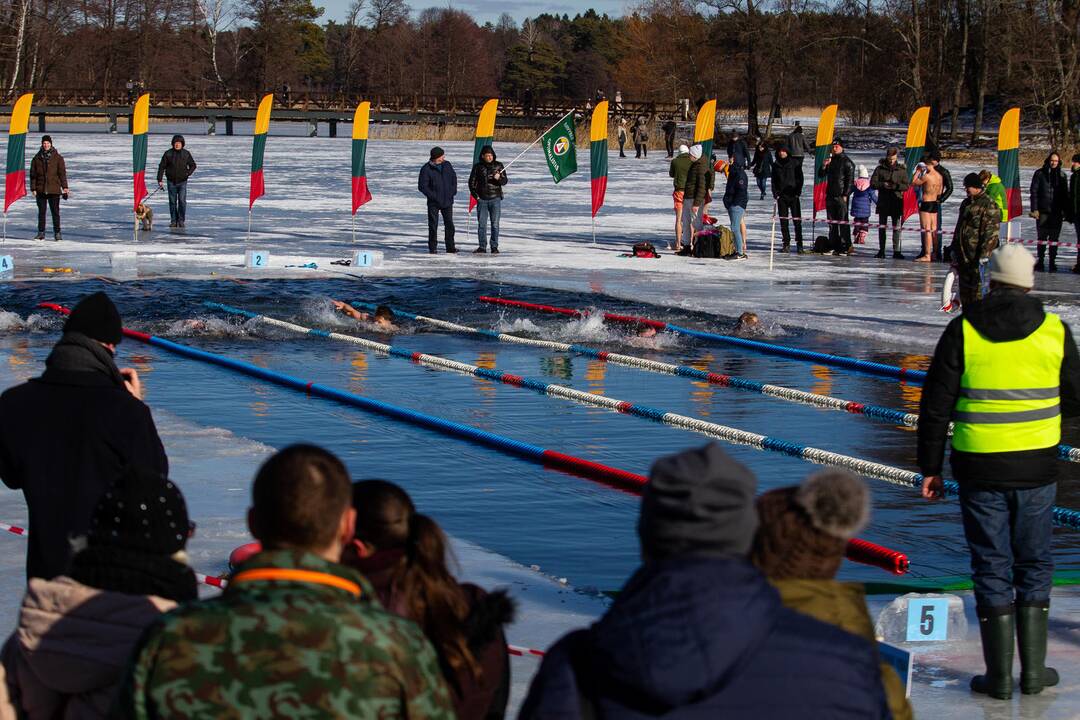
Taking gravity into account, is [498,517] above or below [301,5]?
below

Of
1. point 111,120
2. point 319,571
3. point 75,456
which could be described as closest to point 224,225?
point 75,456

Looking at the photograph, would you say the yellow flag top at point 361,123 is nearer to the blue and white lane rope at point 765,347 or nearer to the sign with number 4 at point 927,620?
the blue and white lane rope at point 765,347

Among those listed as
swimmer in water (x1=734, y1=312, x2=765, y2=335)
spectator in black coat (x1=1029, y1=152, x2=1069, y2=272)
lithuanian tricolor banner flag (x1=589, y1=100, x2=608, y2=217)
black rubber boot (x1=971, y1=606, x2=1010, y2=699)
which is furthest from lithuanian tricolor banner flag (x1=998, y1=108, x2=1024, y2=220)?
black rubber boot (x1=971, y1=606, x2=1010, y2=699)

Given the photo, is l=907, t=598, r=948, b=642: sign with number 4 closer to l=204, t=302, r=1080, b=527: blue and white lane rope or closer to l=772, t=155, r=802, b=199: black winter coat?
l=204, t=302, r=1080, b=527: blue and white lane rope

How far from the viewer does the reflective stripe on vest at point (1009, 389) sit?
5168 millimetres

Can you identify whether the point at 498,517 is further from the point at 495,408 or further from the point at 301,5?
the point at 301,5

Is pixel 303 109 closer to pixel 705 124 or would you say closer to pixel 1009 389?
pixel 705 124

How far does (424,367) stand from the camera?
519 inches

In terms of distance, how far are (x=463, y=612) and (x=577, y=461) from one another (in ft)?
19.3

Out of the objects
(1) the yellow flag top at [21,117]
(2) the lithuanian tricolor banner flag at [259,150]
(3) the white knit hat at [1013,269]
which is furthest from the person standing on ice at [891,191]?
(3) the white knit hat at [1013,269]

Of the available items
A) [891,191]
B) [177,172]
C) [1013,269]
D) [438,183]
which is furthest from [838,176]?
[1013,269]

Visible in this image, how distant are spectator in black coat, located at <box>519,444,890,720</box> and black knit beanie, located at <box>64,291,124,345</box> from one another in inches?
101

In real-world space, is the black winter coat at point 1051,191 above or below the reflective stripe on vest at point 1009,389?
above

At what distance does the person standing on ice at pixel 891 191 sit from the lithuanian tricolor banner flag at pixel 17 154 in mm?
12871
